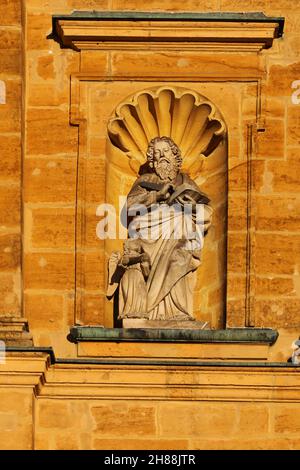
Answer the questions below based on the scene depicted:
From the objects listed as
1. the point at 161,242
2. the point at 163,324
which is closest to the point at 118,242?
the point at 161,242

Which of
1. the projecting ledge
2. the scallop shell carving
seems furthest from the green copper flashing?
the scallop shell carving

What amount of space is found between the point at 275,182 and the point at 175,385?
2.08 meters

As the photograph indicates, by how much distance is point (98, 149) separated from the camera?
4425 centimetres

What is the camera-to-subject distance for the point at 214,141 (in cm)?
4444

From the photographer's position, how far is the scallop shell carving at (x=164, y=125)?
44375 millimetres

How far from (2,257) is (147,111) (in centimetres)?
187

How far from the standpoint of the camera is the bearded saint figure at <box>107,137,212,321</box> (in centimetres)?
4378

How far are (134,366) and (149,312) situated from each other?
2.40 feet

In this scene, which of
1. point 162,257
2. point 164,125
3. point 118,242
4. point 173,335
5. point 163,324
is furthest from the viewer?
point 164,125

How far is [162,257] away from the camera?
43938 millimetres

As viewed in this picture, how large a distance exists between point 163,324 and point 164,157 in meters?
1.44

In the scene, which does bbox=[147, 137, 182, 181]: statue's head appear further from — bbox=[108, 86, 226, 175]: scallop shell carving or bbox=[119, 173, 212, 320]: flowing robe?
bbox=[108, 86, 226, 175]: scallop shell carving

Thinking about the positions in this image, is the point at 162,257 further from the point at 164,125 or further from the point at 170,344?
the point at 164,125

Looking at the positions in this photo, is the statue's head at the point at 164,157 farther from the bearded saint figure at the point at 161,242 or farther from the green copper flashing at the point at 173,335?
the green copper flashing at the point at 173,335
